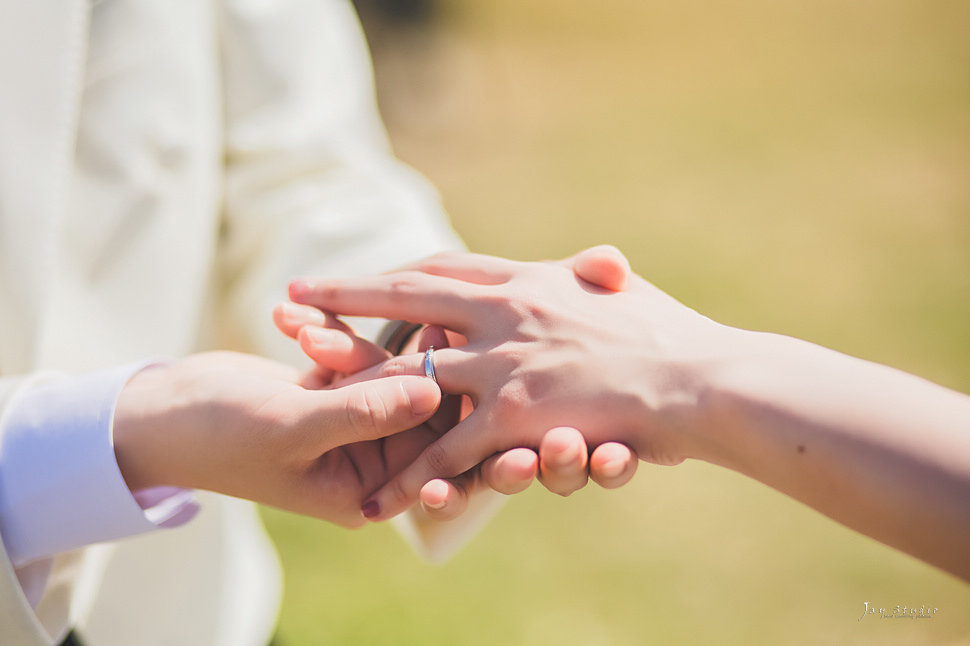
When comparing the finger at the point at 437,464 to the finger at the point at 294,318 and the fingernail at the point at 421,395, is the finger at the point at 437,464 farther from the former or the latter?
the finger at the point at 294,318

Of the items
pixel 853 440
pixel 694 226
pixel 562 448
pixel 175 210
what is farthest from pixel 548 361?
pixel 694 226

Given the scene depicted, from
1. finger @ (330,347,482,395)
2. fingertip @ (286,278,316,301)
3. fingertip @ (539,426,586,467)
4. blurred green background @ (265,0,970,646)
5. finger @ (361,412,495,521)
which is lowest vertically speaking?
blurred green background @ (265,0,970,646)

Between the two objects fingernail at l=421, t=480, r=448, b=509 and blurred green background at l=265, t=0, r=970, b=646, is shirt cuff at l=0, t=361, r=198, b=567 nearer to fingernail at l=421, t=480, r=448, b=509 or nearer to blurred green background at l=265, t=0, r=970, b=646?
fingernail at l=421, t=480, r=448, b=509

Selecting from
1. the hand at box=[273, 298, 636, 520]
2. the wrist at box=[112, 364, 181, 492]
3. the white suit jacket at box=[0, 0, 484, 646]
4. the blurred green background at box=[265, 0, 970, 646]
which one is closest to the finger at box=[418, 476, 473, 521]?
the hand at box=[273, 298, 636, 520]

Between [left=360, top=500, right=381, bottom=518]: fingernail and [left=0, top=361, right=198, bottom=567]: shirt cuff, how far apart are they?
0.27 metres

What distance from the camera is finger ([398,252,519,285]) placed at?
1014 mm

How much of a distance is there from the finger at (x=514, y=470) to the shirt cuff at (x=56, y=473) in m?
0.43

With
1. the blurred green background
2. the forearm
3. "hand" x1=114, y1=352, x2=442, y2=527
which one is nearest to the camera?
the forearm

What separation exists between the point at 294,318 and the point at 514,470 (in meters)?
0.39

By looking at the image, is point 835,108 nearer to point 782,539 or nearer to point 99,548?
point 782,539

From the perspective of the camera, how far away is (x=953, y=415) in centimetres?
74

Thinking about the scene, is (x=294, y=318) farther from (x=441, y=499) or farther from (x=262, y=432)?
(x=441, y=499)

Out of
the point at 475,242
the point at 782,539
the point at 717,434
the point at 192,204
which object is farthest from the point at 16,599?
the point at 475,242

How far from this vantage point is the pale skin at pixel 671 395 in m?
0.74
